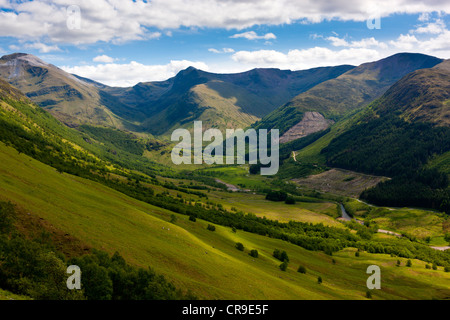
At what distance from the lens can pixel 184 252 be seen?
253 feet

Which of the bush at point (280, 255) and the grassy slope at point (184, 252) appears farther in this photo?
the bush at point (280, 255)

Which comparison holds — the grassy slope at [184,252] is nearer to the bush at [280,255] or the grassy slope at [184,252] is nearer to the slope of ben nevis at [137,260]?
the slope of ben nevis at [137,260]

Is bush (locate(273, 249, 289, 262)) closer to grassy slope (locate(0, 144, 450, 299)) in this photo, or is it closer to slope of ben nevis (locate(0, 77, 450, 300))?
slope of ben nevis (locate(0, 77, 450, 300))

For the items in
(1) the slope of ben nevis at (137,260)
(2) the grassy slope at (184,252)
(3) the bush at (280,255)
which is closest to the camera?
(1) the slope of ben nevis at (137,260)

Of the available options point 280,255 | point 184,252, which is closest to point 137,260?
point 184,252

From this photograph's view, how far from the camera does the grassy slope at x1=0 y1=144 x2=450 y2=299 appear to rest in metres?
67.1

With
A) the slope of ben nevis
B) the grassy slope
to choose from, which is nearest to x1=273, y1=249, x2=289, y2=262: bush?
the slope of ben nevis

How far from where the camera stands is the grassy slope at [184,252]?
6706cm

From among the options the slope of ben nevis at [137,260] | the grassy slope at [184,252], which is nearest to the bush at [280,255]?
the slope of ben nevis at [137,260]

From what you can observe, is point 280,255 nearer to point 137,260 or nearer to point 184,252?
point 184,252

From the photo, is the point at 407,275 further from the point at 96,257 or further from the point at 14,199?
the point at 14,199

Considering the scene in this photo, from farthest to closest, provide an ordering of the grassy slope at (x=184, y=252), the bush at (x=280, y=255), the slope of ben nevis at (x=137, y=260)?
the bush at (x=280, y=255)
the grassy slope at (x=184, y=252)
the slope of ben nevis at (x=137, y=260)
